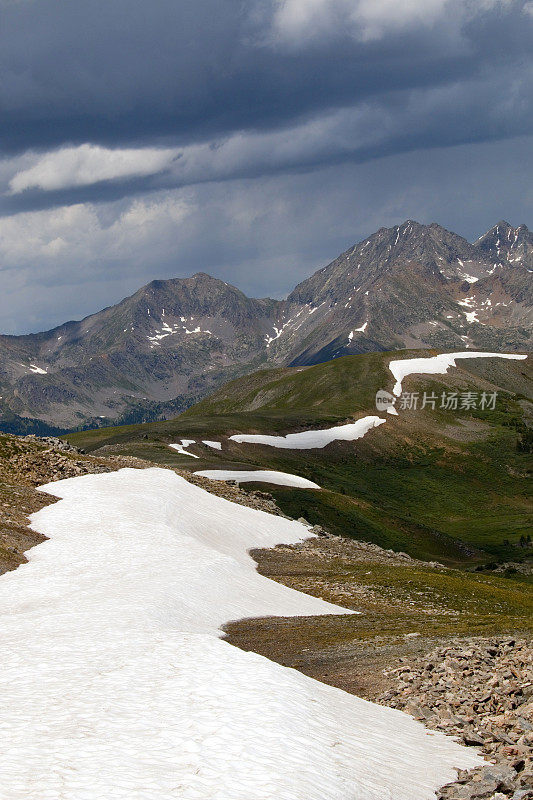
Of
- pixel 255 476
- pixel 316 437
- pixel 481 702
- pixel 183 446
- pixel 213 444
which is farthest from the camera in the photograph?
pixel 316 437

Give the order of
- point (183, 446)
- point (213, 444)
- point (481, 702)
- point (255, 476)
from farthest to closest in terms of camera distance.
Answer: point (213, 444) → point (183, 446) → point (255, 476) → point (481, 702)

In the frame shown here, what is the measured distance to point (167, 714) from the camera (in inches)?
685

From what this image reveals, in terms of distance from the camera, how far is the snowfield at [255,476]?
330 ft

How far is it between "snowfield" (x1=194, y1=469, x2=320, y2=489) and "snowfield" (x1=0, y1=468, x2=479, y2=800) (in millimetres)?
60745

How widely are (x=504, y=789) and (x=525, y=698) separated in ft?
22.9

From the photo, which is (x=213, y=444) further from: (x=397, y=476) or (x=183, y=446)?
(x=397, y=476)

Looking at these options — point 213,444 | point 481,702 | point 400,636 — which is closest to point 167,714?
point 481,702

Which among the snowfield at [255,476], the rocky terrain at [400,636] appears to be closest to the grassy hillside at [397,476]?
the snowfield at [255,476]

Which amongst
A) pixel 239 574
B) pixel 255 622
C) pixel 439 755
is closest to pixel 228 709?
pixel 439 755

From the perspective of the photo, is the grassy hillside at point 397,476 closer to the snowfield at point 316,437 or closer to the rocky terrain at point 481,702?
the snowfield at point 316,437

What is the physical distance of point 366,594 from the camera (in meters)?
47.7

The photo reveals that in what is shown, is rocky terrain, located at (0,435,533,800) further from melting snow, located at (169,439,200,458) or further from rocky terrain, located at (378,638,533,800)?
melting snow, located at (169,439,200,458)

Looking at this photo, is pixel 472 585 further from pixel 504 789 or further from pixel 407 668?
pixel 504 789

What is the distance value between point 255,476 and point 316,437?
211 ft
